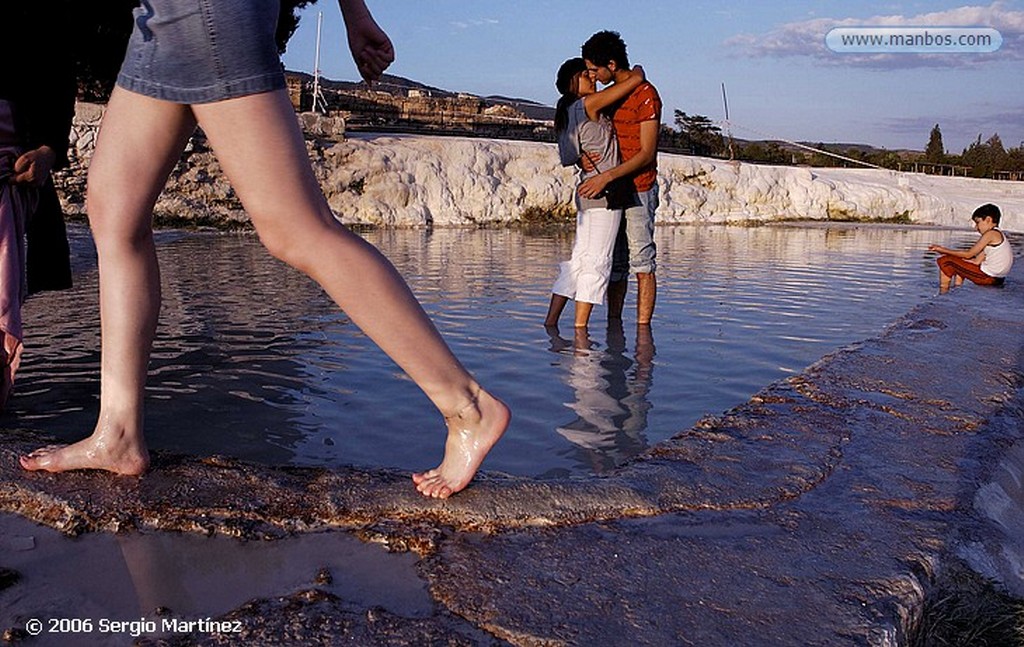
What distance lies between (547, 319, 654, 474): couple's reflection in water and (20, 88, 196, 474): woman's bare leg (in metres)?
1.38

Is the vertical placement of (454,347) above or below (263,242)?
below

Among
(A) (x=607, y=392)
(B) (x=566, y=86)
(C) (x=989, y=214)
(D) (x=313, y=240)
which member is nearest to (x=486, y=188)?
(C) (x=989, y=214)

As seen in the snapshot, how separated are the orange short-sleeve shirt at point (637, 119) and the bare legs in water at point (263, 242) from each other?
12.3 feet

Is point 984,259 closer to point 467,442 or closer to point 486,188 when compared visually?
point 467,442

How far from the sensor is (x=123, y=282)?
2104mm

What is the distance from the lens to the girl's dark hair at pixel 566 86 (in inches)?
223

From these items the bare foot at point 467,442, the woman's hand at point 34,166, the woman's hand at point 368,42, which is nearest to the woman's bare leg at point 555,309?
the woman's hand at point 34,166

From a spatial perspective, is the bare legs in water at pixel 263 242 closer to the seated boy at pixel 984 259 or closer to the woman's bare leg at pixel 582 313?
the woman's bare leg at pixel 582 313

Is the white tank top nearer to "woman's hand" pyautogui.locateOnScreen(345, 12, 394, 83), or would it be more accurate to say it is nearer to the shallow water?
the shallow water

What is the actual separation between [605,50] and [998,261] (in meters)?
4.30

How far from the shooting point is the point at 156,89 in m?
1.86

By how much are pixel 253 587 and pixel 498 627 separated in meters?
0.44

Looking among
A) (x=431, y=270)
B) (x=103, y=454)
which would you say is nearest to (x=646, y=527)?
(x=103, y=454)

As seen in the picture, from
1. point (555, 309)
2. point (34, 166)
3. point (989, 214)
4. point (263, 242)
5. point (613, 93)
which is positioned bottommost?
point (555, 309)
